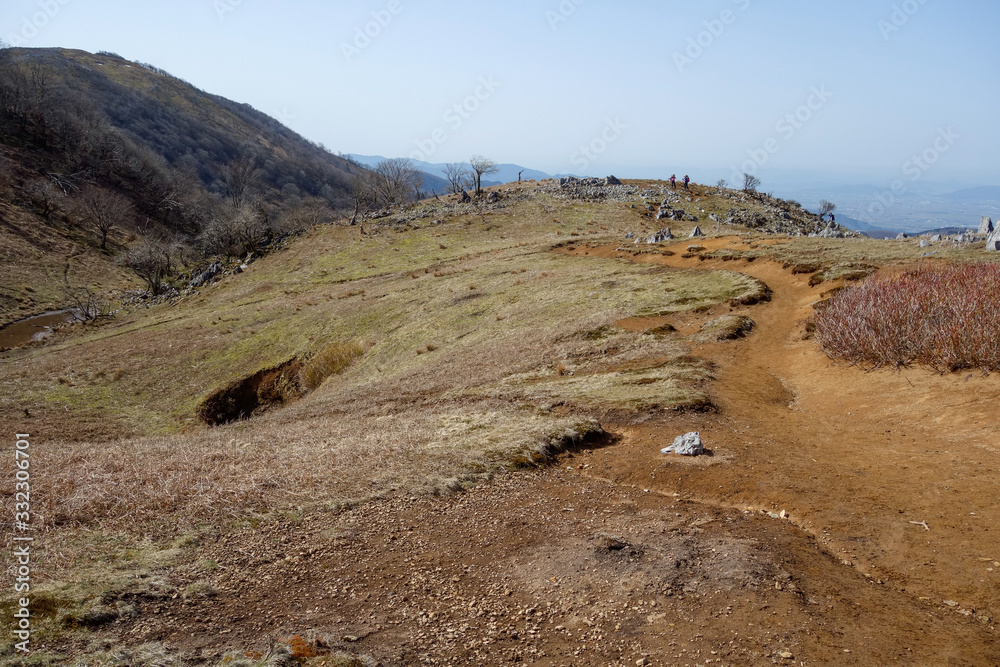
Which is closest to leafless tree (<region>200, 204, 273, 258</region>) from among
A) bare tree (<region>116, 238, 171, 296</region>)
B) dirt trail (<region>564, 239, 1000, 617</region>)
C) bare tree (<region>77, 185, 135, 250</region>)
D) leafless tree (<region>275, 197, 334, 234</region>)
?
leafless tree (<region>275, 197, 334, 234</region>)

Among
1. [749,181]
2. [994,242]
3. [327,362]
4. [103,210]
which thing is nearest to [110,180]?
[103,210]

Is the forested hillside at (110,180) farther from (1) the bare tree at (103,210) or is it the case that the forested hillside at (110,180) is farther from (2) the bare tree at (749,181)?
(2) the bare tree at (749,181)

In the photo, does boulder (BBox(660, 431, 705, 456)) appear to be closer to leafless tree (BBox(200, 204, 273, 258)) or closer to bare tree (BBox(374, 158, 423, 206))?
leafless tree (BBox(200, 204, 273, 258))

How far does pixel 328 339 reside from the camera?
110ft

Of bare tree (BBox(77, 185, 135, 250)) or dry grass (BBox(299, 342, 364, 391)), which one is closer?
dry grass (BBox(299, 342, 364, 391))

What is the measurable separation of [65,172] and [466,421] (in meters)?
119

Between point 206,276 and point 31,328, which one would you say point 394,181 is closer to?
point 206,276

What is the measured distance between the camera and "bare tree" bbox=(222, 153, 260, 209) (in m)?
113

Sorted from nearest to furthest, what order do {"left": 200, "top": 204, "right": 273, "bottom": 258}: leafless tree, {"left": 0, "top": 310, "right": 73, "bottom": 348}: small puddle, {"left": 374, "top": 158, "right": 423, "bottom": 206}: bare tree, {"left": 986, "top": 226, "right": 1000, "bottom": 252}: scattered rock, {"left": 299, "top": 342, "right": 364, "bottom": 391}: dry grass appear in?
{"left": 986, "top": 226, "right": 1000, "bottom": 252}: scattered rock
{"left": 299, "top": 342, "right": 364, "bottom": 391}: dry grass
{"left": 0, "top": 310, "right": 73, "bottom": 348}: small puddle
{"left": 200, "top": 204, "right": 273, "bottom": 258}: leafless tree
{"left": 374, "top": 158, "right": 423, "bottom": 206}: bare tree

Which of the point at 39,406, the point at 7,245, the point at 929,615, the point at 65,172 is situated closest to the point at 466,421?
the point at 929,615
